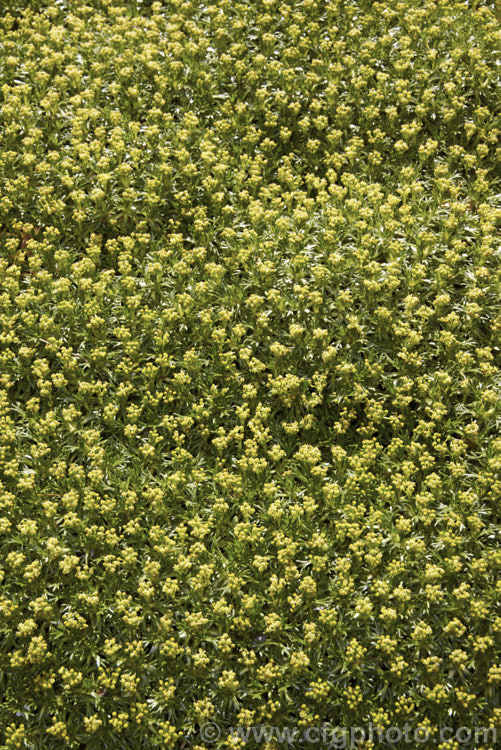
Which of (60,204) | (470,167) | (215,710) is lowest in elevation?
(215,710)

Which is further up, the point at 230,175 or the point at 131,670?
the point at 230,175

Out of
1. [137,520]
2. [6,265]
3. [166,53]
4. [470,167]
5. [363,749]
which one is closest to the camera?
[363,749]

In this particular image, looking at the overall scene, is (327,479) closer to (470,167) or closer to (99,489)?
(99,489)

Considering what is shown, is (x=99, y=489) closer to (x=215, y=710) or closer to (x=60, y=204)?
(x=215, y=710)

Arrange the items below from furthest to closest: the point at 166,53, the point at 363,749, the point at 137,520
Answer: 1. the point at 166,53
2. the point at 137,520
3. the point at 363,749

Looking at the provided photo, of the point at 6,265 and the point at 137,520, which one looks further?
the point at 6,265

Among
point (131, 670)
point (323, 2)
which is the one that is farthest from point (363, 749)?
point (323, 2)
